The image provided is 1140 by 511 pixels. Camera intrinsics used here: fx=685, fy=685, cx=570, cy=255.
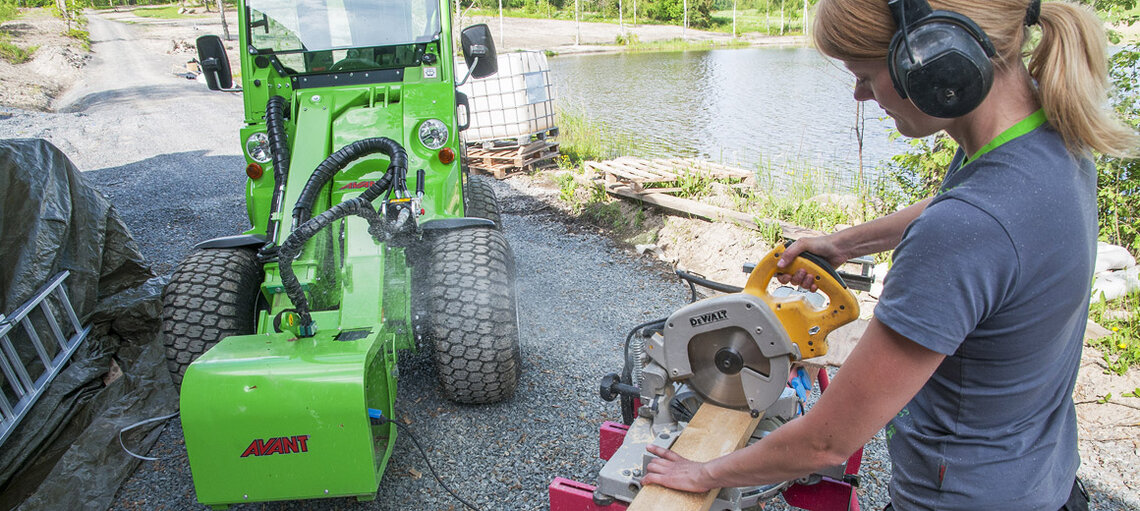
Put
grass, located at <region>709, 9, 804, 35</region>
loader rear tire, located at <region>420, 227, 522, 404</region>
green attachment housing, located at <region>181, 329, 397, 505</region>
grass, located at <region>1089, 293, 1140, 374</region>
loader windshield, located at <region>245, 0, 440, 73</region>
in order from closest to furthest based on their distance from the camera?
green attachment housing, located at <region>181, 329, 397, 505</region>
loader rear tire, located at <region>420, 227, 522, 404</region>
grass, located at <region>1089, 293, 1140, 374</region>
loader windshield, located at <region>245, 0, 440, 73</region>
grass, located at <region>709, 9, 804, 35</region>

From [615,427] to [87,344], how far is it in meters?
3.60

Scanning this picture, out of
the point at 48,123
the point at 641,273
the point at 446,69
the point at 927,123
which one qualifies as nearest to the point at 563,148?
the point at 641,273

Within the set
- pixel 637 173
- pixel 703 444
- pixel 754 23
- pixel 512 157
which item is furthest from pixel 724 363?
pixel 754 23

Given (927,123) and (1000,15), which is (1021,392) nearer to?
(927,123)

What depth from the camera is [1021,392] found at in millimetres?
1211

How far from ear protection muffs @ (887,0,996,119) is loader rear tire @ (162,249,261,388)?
325 centimetres

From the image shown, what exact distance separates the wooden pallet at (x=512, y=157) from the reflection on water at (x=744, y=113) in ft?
4.47

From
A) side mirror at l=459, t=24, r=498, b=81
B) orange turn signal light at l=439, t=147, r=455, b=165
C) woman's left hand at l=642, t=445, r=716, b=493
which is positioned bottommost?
woman's left hand at l=642, t=445, r=716, b=493

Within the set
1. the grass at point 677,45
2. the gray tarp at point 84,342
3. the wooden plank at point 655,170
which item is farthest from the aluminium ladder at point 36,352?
the grass at point 677,45

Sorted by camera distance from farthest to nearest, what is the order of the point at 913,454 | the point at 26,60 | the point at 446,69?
the point at 26,60, the point at 446,69, the point at 913,454

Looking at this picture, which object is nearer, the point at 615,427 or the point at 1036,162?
the point at 1036,162

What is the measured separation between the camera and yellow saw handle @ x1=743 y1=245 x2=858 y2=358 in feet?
6.38

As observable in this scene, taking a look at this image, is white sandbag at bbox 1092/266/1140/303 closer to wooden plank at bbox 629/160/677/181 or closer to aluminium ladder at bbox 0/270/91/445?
wooden plank at bbox 629/160/677/181

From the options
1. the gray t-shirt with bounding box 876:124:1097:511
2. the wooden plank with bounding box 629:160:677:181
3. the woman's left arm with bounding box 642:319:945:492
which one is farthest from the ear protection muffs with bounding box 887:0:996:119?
the wooden plank with bounding box 629:160:677:181
